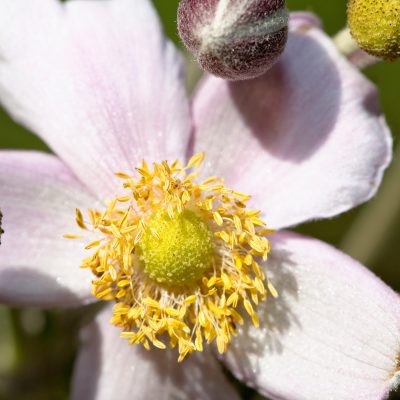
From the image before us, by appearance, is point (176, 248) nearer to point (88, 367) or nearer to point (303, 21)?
point (88, 367)

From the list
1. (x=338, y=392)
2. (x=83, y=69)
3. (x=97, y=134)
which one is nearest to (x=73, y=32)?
(x=83, y=69)

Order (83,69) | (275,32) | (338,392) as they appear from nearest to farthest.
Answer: (275,32) < (338,392) < (83,69)

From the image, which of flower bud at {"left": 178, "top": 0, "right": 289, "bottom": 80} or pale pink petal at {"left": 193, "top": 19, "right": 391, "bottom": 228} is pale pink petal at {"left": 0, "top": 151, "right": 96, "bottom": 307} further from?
flower bud at {"left": 178, "top": 0, "right": 289, "bottom": 80}

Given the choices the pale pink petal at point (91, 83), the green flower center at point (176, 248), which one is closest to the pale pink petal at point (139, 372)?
the green flower center at point (176, 248)

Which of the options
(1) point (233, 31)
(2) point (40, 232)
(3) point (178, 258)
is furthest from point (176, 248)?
(1) point (233, 31)

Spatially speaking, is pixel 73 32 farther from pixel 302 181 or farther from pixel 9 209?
pixel 302 181

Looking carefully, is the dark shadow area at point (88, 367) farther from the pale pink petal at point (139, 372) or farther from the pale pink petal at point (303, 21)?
the pale pink petal at point (303, 21)
